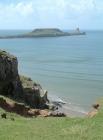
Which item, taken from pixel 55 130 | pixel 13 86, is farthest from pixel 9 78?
pixel 55 130

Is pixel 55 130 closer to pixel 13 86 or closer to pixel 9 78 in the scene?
pixel 13 86

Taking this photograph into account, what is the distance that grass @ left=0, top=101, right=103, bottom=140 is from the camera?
16.3m

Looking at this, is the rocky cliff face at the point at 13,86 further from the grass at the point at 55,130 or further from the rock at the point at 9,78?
the grass at the point at 55,130

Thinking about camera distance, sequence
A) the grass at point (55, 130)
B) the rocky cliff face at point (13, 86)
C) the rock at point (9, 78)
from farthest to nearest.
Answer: the rocky cliff face at point (13, 86) → the rock at point (9, 78) → the grass at point (55, 130)

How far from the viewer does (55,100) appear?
61.5 metres

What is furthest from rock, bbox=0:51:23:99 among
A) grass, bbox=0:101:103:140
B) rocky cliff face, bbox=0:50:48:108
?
grass, bbox=0:101:103:140

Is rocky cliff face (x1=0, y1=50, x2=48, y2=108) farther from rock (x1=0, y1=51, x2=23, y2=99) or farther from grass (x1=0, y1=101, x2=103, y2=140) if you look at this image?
grass (x1=0, y1=101, x2=103, y2=140)

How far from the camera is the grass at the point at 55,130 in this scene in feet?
53.4

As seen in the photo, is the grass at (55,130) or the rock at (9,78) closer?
the grass at (55,130)

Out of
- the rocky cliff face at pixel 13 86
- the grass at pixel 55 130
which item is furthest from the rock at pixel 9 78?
the grass at pixel 55 130

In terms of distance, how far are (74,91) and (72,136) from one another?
52.6 meters

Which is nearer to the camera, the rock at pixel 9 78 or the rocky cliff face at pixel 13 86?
the rock at pixel 9 78

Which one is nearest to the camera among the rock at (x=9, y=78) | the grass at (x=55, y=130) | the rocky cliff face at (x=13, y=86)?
the grass at (x=55, y=130)

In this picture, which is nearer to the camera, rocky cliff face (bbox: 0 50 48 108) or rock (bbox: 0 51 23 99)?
rock (bbox: 0 51 23 99)
